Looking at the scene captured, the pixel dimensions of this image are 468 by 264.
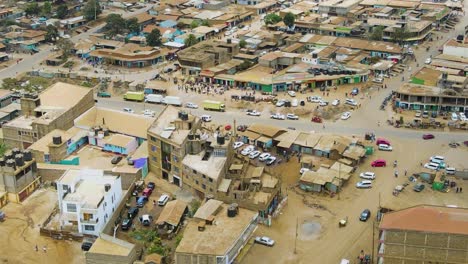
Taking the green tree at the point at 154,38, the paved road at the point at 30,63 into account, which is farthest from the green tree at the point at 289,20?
the paved road at the point at 30,63

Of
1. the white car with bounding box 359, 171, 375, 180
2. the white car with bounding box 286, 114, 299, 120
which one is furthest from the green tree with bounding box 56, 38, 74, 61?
the white car with bounding box 359, 171, 375, 180

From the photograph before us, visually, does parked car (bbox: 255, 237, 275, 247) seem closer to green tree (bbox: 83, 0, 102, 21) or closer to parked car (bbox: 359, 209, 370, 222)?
parked car (bbox: 359, 209, 370, 222)

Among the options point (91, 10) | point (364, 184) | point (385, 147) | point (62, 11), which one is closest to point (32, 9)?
point (62, 11)

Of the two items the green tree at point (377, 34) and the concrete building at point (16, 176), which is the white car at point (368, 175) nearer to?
the concrete building at point (16, 176)

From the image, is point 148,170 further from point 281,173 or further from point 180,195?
point 281,173

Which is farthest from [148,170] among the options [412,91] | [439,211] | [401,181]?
[412,91]

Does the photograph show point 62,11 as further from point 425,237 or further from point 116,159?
point 425,237

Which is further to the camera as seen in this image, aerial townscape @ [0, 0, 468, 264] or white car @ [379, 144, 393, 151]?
Answer: white car @ [379, 144, 393, 151]
